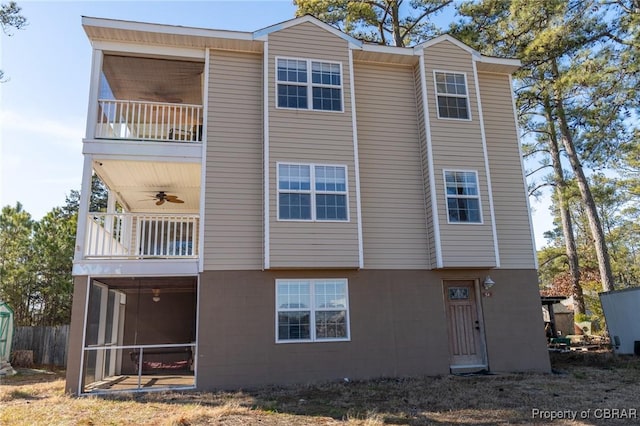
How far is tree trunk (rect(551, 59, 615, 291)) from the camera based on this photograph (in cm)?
1617

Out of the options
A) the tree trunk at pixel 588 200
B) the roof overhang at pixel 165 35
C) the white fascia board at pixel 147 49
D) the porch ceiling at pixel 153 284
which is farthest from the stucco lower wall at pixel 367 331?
the tree trunk at pixel 588 200

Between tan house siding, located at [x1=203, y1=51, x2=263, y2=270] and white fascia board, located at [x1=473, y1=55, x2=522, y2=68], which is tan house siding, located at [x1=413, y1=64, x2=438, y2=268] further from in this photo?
tan house siding, located at [x1=203, y1=51, x2=263, y2=270]

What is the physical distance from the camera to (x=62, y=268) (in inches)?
705

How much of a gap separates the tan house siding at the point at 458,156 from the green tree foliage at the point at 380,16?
19.8 ft

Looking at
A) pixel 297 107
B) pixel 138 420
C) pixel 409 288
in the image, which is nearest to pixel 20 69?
pixel 297 107

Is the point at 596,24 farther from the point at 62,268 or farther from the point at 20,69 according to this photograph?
the point at 62,268

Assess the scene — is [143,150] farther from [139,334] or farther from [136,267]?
[139,334]

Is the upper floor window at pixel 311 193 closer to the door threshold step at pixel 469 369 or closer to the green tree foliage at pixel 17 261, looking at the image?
the door threshold step at pixel 469 369

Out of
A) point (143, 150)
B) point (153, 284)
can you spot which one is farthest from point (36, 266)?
point (143, 150)

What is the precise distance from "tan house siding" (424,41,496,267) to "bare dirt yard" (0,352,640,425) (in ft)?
8.47

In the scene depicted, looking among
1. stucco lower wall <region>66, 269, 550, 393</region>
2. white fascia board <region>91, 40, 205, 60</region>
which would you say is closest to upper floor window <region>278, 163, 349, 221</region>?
stucco lower wall <region>66, 269, 550, 393</region>

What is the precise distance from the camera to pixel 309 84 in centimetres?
1036

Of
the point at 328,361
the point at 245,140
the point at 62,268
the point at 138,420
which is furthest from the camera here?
the point at 62,268

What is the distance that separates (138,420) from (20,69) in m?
7.51
